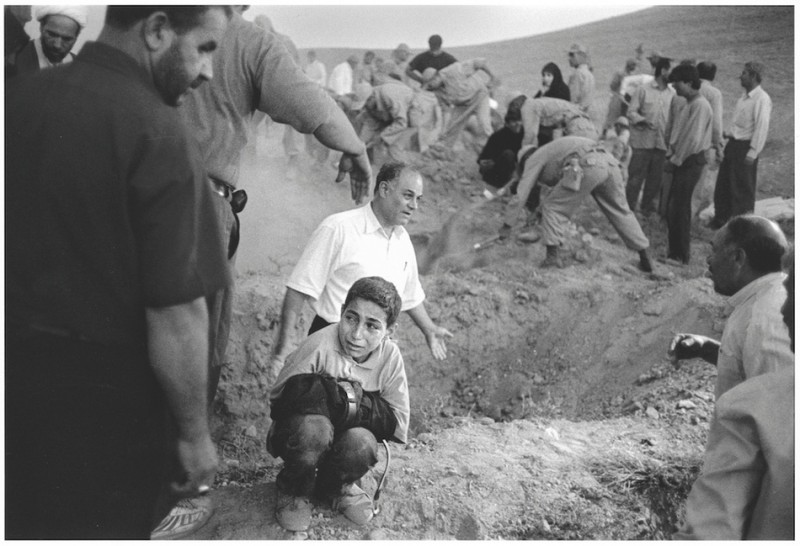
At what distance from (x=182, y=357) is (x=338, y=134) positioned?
1.42 m

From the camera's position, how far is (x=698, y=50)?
8367mm

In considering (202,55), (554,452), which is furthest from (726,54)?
(202,55)

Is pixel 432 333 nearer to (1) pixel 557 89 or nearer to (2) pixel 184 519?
(2) pixel 184 519

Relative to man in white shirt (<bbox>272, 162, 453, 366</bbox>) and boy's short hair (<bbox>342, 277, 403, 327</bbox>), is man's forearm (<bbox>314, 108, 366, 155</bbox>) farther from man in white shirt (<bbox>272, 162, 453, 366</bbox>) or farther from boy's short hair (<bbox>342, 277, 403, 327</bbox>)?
boy's short hair (<bbox>342, 277, 403, 327</bbox>)

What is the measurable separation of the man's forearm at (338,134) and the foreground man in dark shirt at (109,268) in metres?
1.00

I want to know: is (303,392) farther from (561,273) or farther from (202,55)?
(561,273)

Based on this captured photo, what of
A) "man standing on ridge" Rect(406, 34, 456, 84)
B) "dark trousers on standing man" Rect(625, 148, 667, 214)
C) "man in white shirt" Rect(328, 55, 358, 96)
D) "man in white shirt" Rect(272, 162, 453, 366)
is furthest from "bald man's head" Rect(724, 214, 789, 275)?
"man in white shirt" Rect(328, 55, 358, 96)

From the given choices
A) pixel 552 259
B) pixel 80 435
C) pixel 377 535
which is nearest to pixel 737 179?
pixel 552 259

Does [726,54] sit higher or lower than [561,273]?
higher

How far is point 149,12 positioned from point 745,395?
172 cm

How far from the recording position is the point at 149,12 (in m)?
1.69

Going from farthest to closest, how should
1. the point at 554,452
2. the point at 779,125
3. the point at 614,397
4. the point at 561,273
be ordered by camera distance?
the point at 779,125 < the point at 561,273 < the point at 614,397 < the point at 554,452

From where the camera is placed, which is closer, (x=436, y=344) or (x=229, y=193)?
(x=229, y=193)

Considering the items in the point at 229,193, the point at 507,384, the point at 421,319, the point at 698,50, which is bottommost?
the point at 507,384
